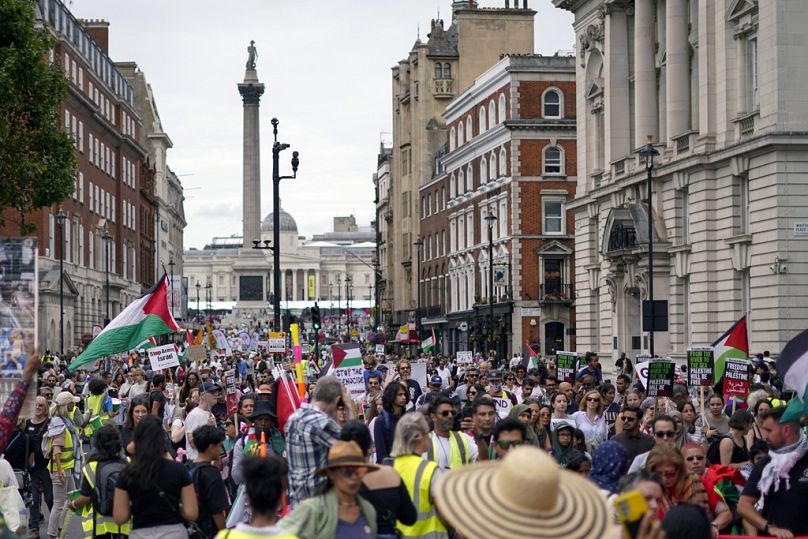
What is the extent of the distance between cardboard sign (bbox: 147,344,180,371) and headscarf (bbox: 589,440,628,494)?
17.2 m

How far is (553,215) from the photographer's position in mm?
71000

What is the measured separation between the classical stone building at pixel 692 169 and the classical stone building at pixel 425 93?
3107 cm

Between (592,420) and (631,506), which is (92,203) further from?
(631,506)

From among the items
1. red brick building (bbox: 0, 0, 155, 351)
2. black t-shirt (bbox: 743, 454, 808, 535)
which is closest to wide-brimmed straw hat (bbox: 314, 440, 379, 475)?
black t-shirt (bbox: 743, 454, 808, 535)

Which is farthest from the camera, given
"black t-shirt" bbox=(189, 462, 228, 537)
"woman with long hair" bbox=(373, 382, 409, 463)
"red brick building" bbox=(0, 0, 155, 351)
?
"red brick building" bbox=(0, 0, 155, 351)

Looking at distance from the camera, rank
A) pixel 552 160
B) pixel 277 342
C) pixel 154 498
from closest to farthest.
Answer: pixel 154 498 → pixel 277 342 → pixel 552 160

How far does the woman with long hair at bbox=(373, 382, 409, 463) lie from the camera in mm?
12578

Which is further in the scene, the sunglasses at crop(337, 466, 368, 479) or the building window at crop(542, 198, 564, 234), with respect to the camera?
the building window at crop(542, 198, 564, 234)

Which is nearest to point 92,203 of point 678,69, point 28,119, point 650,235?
point 678,69

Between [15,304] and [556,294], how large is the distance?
166ft

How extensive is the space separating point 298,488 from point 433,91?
281ft

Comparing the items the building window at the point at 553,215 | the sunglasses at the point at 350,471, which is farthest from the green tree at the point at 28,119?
the building window at the point at 553,215

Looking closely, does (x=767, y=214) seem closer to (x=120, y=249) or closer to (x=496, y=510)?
(x=496, y=510)

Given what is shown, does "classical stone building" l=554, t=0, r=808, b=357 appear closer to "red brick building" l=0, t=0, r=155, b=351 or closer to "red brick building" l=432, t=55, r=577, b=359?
"red brick building" l=432, t=55, r=577, b=359
